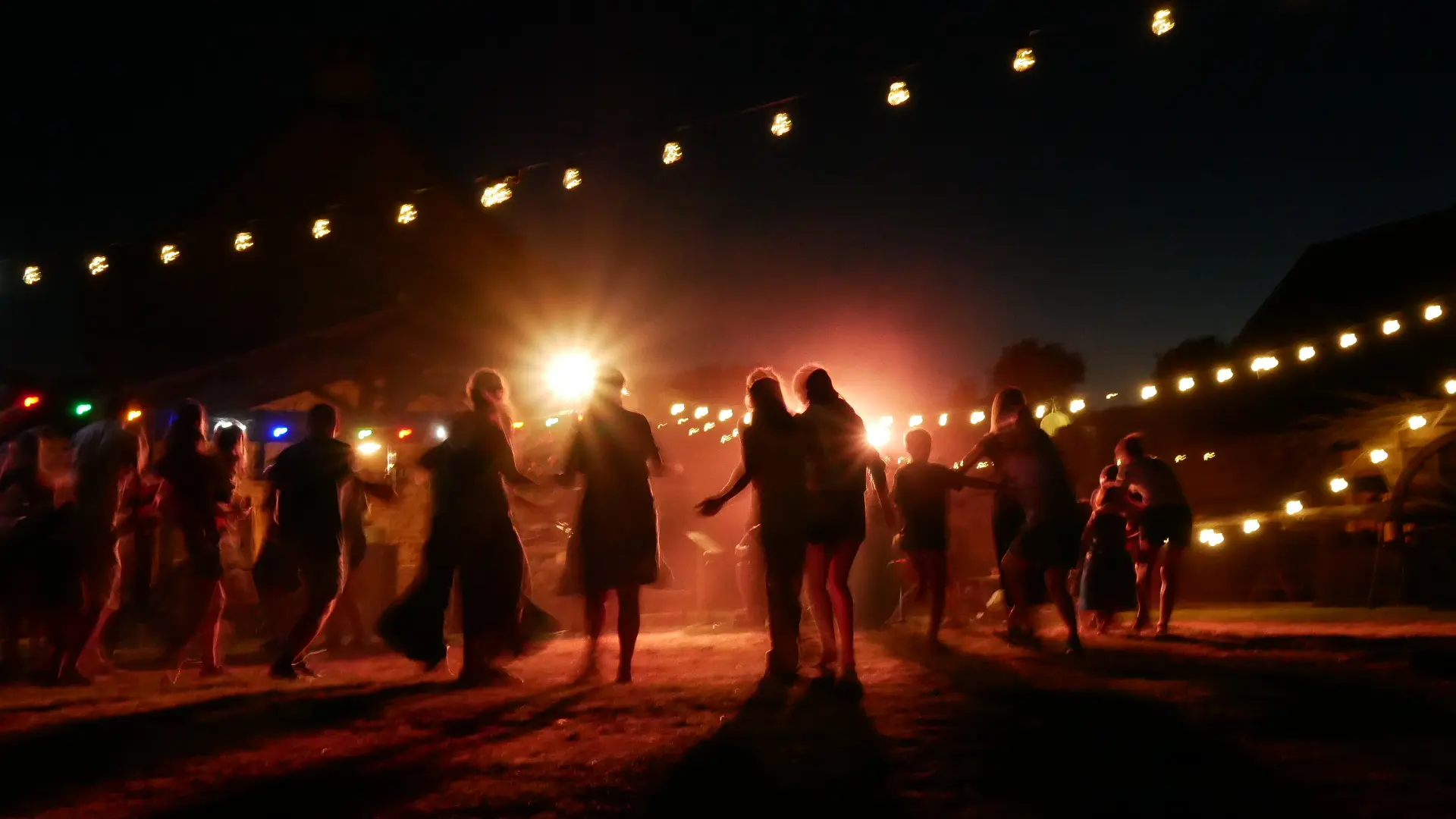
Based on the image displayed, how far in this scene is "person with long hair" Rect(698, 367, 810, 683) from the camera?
208 inches

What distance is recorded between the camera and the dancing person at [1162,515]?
300 inches

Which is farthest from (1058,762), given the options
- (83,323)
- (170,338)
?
(83,323)

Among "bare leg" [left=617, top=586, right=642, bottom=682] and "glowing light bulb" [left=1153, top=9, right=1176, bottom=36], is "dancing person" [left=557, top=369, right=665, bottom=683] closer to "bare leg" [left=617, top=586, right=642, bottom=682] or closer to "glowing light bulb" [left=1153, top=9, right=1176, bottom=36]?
"bare leg" [left=617, top=586, right=642, bottom=682]

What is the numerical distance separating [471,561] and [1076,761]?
3.40m

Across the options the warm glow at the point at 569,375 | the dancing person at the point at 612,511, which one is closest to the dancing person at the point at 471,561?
the dancing person at the point at 612,511

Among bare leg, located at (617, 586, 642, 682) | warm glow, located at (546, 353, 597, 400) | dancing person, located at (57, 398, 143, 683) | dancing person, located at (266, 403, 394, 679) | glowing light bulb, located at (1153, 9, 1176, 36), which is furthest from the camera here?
warm glow, located at (546, 353, 597, 400)

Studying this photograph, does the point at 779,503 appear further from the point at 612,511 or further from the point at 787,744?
the point at 787,744

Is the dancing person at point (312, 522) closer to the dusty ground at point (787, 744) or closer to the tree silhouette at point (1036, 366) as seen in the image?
the dusty ground at point (787, 744)

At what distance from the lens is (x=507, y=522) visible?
5750 millimetres

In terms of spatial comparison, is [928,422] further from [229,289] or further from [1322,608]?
[229,289]

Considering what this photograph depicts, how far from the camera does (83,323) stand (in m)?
20.2

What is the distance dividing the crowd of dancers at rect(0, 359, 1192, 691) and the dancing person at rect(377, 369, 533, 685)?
1 cm

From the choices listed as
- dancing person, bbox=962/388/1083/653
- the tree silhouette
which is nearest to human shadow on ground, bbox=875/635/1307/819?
dancing person, bbox=962/388/1083/653

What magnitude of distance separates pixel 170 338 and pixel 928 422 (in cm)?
1502
